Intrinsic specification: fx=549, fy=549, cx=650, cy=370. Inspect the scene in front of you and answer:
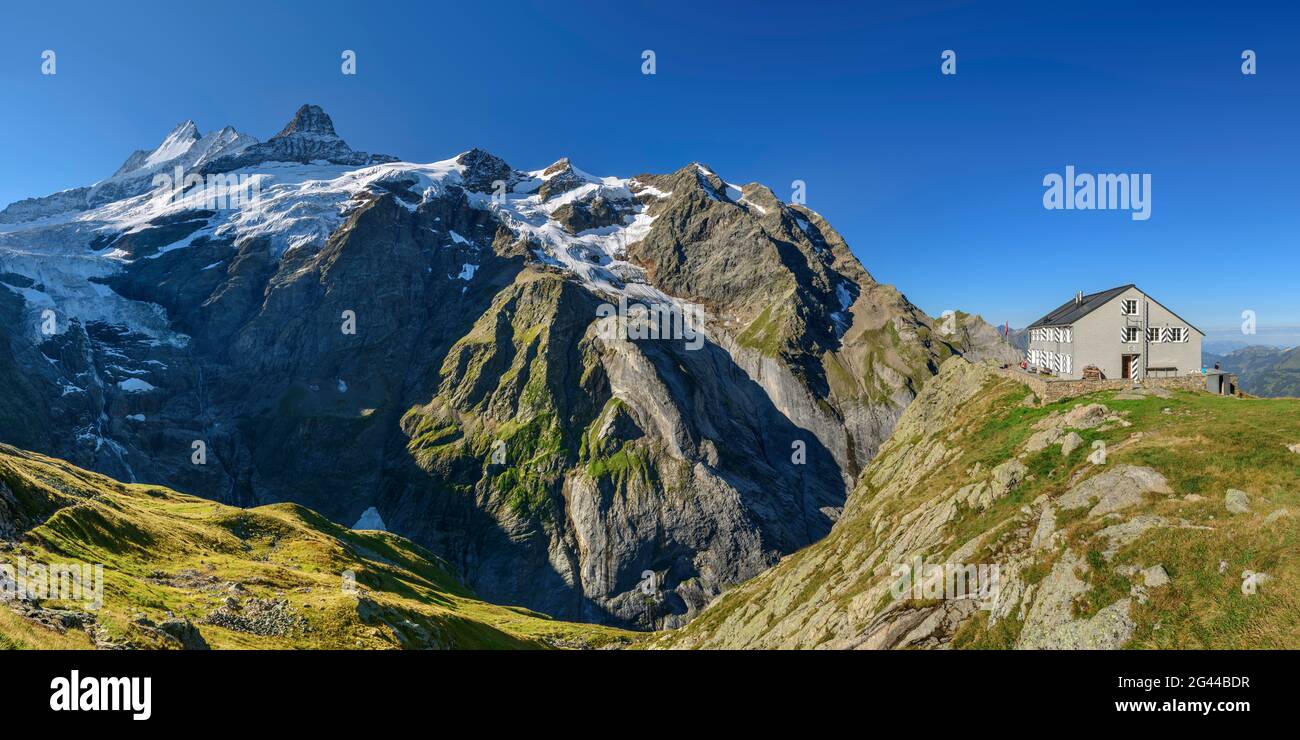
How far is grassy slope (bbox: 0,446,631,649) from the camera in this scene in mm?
31875

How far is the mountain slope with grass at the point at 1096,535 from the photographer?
19786 mm

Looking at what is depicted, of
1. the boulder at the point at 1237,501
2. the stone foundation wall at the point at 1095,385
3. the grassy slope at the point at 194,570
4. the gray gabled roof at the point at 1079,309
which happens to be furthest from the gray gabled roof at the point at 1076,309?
the grassy slope at the point at 194,570

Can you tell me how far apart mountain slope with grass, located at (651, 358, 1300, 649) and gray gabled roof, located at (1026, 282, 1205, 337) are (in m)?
13.8

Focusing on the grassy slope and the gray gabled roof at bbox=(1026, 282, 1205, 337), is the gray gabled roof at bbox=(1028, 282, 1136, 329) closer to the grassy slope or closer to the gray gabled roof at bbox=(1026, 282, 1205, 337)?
the gray gabled roof at bbox=(1026, 282, 1205, 337)

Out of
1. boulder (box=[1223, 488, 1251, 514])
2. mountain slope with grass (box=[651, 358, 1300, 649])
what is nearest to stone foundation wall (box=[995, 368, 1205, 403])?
mountain slope with grass (box=[651, 358, 1300, 649])

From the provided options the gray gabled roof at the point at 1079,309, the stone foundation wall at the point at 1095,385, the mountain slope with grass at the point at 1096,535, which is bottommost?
the mountain slope with grass at the point at 1096,535

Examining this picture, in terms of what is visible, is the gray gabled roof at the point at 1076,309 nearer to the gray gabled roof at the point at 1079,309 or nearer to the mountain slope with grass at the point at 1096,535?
the gray gabled roof at the point at 1079,309

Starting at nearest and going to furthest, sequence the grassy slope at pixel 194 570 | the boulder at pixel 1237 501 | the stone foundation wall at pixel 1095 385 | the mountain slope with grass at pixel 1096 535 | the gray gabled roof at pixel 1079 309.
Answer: the mountain slope with grass at pixel 1096 535 → the boulder at pixel 1237 501 → the grassy slope at pixel 194 570 → the stone foundation wall at pixel 1095 385 → the gray gabled roof at pixel 1079 309

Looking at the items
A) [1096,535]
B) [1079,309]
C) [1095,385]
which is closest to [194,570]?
[1096,535]

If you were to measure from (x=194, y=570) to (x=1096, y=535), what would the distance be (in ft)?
207

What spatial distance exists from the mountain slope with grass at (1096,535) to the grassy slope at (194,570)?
3194cm

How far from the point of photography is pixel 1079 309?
55.8 meters

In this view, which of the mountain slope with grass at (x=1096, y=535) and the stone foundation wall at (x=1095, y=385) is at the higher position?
the stone foundation wall at (x=1095, y=385)
